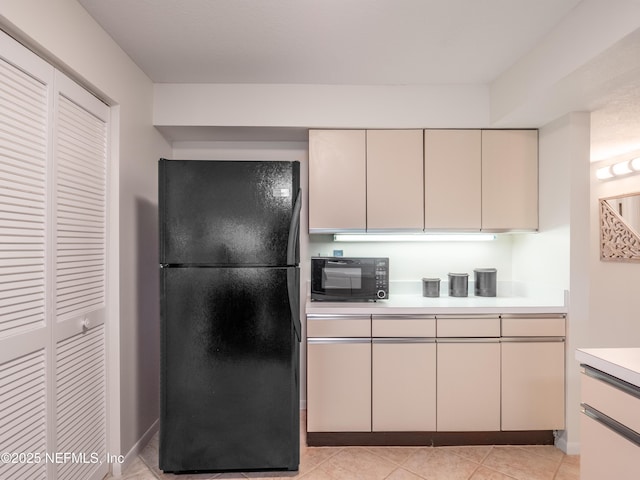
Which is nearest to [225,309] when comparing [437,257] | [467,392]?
[467,392]

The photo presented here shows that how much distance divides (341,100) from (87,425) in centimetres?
248

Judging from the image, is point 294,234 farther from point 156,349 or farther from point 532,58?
point 532,58

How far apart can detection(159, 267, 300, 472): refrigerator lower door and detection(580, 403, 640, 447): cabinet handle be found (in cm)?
133

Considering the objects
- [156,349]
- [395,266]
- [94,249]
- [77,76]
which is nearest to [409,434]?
[395,266]

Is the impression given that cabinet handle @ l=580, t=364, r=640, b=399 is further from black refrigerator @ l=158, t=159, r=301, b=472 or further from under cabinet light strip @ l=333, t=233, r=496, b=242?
under cabinet light strip @ l=333, t=233, r=496, b=242

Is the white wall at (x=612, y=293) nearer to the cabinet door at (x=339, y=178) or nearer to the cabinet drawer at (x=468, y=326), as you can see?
the cabinet drawer at (x=468, y=326)

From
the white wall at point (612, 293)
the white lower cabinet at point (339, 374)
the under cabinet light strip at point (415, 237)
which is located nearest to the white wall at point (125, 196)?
the white lower cabinet at point (339, 374)

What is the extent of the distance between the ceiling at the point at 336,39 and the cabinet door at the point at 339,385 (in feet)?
5.89

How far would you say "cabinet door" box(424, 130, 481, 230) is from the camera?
254 cm

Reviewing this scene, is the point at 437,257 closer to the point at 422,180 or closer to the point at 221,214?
the point at 422,180

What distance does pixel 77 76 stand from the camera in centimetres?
165

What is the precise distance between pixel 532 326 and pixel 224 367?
198 cm

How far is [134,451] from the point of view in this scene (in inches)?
84.0

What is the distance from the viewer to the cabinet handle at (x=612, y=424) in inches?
44.2
